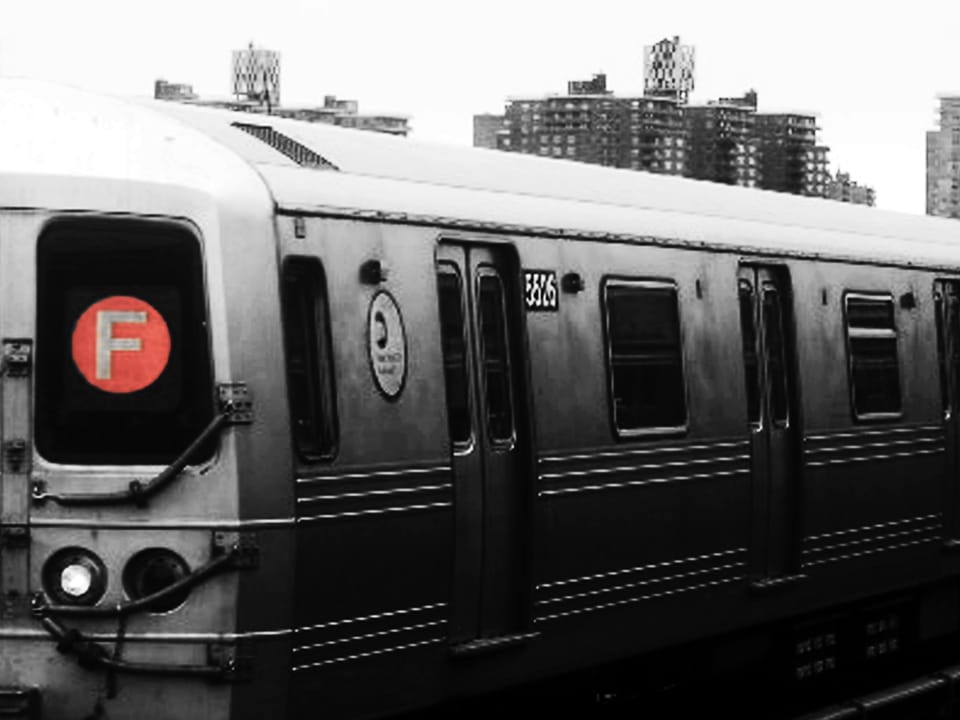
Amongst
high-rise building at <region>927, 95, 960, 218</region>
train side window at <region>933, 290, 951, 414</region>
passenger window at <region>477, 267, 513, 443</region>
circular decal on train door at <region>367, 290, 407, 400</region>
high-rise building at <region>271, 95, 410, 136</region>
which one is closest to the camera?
circular decal on train door at <region>367, 290, 407, 400</region>

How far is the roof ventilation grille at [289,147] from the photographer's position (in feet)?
33.1

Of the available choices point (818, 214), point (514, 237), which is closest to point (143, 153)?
point (514, 237)

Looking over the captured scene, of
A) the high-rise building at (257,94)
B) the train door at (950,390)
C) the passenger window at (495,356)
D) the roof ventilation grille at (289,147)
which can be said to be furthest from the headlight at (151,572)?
the high-rise building at (257,94)

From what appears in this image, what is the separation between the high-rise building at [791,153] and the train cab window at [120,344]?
156666 mm

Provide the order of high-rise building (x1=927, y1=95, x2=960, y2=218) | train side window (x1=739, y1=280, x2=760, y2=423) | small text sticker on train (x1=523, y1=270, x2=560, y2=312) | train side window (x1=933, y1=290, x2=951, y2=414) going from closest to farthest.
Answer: small text sticker on train (x1=523, y1=270, x2=560, y2=312), train side window (x1=739, y1=280, x2=760, y2=423), train side window (x1=933, y1=290, x2=951, y2=414), high-rise building (x1=927, y1=95, x2=960, y2=218)

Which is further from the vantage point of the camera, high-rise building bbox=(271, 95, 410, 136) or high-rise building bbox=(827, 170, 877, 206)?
high-rise building bbox=(827, 170, 877, 206)

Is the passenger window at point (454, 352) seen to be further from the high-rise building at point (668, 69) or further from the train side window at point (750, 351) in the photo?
the high-rise building at point (668, 69)

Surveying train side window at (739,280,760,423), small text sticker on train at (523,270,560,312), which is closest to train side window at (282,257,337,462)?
small text sticker on train at (523,270,560,312)

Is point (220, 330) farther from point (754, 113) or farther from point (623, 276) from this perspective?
point (754, 113)

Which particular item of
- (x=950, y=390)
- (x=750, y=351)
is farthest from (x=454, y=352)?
(x=950, y=390)

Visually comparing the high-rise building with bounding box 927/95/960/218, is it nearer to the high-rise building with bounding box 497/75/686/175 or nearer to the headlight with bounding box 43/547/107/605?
the high-rise building with bounding box 497/75/686/175

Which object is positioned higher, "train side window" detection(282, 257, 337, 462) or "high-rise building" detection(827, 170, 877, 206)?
"high-rise building" detection(827, 170, 877, 206)

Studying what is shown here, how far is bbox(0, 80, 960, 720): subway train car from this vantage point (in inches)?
356

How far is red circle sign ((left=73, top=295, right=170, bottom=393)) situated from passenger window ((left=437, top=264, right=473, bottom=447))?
1556mm
